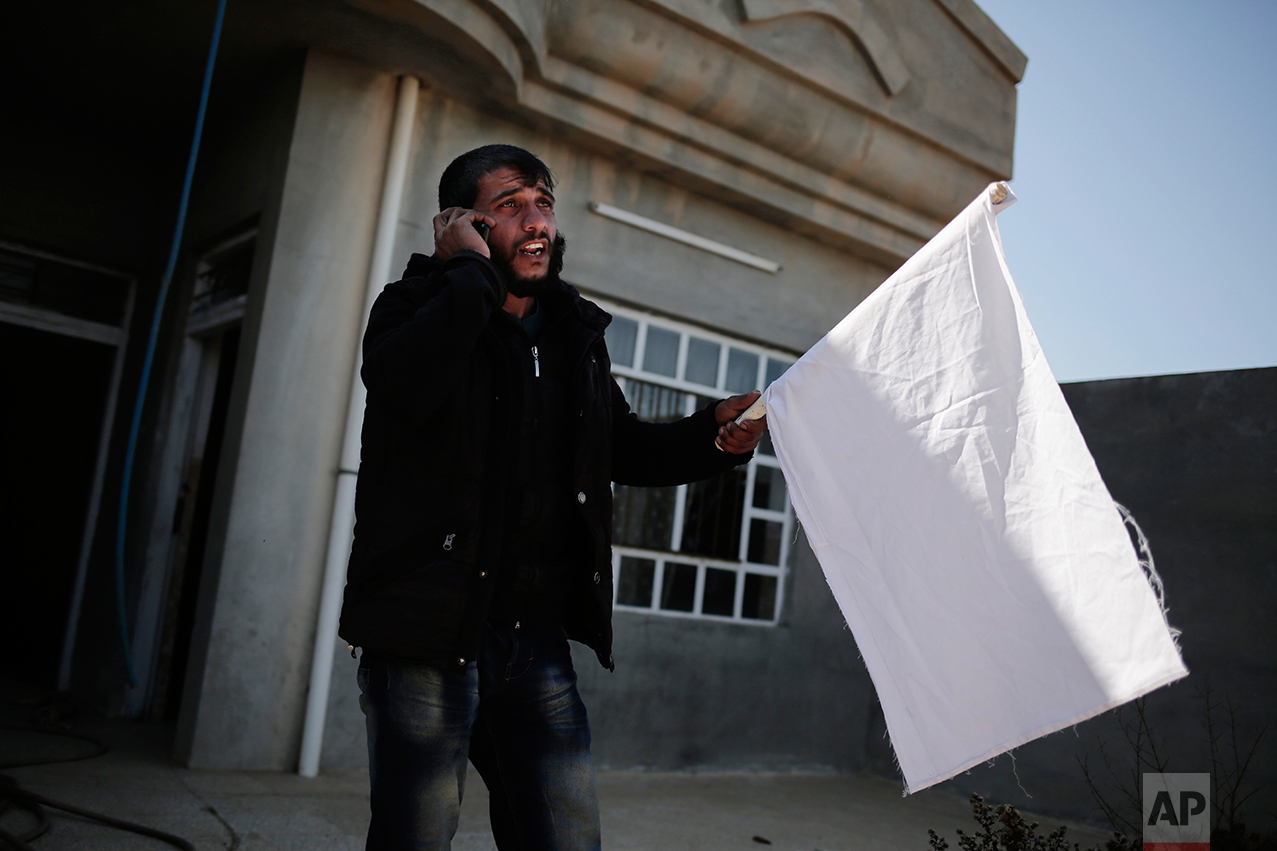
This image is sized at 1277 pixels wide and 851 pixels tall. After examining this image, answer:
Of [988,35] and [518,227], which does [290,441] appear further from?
[988,35]

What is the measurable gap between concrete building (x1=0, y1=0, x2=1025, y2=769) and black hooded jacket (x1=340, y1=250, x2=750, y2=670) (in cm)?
290

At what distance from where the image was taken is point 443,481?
191cm

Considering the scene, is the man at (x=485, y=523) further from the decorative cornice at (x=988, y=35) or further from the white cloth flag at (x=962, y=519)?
the decorative cornice at (x=988, y=35)

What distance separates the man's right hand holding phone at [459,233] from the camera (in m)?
2.08

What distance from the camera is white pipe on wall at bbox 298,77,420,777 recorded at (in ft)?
15.4

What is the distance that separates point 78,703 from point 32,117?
147 inches

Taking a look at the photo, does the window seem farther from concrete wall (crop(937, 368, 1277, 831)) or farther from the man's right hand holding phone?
the man's right hand holding phone

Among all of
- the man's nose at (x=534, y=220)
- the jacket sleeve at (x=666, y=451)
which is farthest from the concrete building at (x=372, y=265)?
the jacket sleeve at (x=666, y=451)

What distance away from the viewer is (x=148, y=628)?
230 inches

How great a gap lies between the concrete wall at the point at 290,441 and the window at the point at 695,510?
5.45 ft

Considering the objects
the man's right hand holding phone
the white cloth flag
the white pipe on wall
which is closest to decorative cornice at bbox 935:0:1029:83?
the white pipe on wall

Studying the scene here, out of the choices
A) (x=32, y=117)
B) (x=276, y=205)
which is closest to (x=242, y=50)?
(x=276, y=205)

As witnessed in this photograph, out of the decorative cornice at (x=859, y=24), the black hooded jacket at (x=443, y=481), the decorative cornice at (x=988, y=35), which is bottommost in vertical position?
the black hooded jacket at (x=443, y=481)

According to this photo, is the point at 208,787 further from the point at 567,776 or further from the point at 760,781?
the point at 760,781
